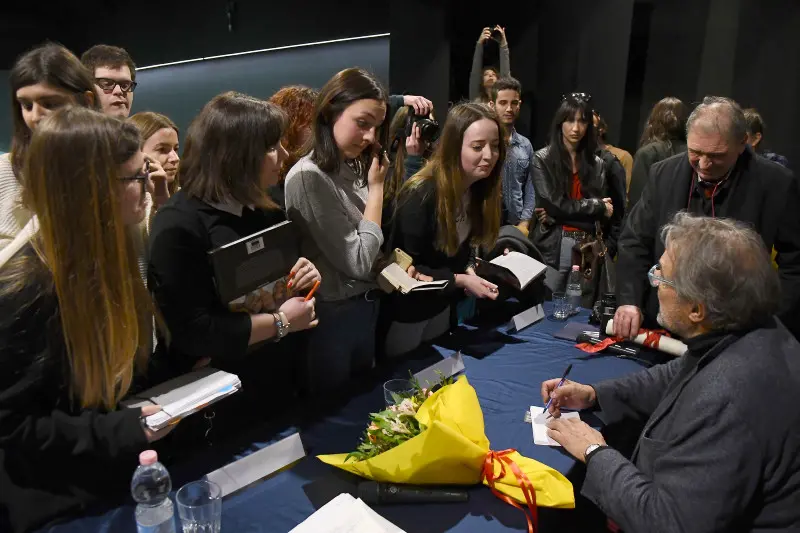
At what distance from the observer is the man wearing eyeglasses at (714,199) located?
1.97 meters

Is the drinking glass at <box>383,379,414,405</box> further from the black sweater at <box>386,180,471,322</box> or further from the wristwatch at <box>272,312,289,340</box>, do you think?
the black sweater at <box>386,180,471,322</box>

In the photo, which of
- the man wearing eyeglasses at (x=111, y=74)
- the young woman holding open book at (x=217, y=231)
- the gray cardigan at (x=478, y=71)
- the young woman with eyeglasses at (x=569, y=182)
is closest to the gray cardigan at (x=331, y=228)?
the young woman holding open book at (x=217, y=231)

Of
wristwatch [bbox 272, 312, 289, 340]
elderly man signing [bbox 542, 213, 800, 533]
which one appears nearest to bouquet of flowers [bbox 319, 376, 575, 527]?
elderly man signing [bbox 542, 213, 800, 533]

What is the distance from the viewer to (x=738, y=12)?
4.33m

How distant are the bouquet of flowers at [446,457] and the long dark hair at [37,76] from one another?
4.35ft

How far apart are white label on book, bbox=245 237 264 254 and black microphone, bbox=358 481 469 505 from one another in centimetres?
61

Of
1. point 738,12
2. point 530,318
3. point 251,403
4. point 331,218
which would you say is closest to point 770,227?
point 530,318

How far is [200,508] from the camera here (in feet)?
3.56

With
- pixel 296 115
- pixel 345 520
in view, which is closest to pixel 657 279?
pixel 345 520

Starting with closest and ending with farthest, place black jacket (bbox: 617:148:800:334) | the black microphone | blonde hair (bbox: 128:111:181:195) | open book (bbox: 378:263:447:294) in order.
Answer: the black microphone < open book (bbox: 378:263:447:294) < blonde hair (bbox: 128:111:181:195) < black jacket (bbox: 617:148:800:334)

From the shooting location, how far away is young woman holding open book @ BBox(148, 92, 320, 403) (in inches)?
53.9

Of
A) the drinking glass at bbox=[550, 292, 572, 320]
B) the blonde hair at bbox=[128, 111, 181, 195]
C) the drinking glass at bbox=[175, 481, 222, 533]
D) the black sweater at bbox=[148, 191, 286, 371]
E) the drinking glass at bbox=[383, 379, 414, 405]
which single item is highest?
the blonde hair at bbox=[128, 111, 181, 195]

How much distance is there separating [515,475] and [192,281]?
88cm

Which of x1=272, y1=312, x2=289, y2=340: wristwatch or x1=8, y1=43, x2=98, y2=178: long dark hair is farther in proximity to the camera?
x1=8, y1=43, x2=98, y2=178: long dark hair
